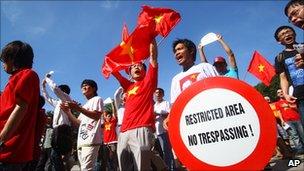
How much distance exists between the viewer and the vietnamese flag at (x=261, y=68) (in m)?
10.4

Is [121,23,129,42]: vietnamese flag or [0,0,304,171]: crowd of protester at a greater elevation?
[121,23,129,42]: vietnamese flag

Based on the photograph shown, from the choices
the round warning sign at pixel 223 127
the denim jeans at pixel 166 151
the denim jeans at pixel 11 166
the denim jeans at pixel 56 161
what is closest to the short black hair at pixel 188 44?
the round warning sign at pixel 223 127

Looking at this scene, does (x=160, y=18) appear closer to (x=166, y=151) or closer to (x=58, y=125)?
(x=58, y=125)

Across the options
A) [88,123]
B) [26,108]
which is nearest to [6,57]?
[26,108]

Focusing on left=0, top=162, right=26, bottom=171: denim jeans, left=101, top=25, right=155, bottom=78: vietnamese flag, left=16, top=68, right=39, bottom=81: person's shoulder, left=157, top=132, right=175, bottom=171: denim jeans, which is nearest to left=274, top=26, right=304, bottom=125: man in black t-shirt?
left=101, top=25, right=155, bottom=78: vietnamese flag

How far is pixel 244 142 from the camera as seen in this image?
2.74 metres

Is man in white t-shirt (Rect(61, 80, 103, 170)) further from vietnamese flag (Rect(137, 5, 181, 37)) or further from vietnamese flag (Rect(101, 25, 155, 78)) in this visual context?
vietnamese flag (Rect(137, 5, 181, 37))

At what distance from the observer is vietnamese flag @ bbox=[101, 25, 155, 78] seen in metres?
6.02

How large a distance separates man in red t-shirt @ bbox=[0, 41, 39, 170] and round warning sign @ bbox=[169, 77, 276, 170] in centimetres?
132

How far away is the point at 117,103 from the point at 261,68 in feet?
18.4

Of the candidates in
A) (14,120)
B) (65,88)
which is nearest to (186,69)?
(14,120)

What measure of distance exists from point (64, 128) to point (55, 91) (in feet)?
2.13

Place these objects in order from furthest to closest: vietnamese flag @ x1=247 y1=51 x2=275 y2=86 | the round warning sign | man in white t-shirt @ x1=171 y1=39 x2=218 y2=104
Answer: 1. vietnamese flag @ x1=247 y1=51 x2=275 y2=86
2. man in white t-shirt @ x1=171 y1=39 x2=218 y2=104
3. the round warning sign

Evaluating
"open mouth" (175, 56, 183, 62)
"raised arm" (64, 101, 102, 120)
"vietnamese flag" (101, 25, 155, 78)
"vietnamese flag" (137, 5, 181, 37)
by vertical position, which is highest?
"vietnamese flag" (137, 5, 181, 37)
